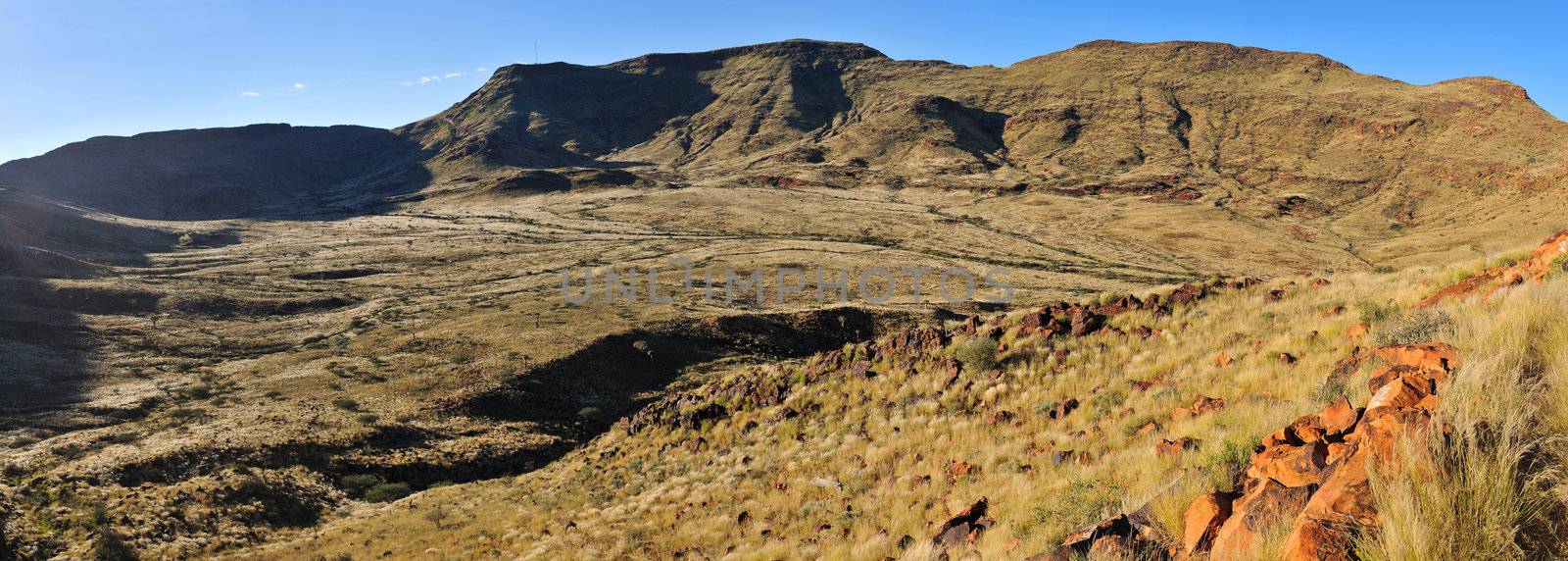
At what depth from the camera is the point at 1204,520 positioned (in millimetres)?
4637

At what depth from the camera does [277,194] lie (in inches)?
6216

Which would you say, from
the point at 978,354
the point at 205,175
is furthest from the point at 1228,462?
the point at 205,175

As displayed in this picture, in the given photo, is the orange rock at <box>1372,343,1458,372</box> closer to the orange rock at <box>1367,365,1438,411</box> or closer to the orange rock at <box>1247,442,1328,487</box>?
the orange rock at <box>1367,365,1438,411</box>

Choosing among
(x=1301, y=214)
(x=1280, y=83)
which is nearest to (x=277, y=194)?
(x=1301, y=214)

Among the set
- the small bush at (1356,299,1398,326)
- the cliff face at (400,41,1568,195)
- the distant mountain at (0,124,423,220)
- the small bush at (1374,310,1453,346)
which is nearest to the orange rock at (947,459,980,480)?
the small bush at (1374,310,1453,346)

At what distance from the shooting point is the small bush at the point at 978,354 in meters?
13.2

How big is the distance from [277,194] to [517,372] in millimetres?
171016

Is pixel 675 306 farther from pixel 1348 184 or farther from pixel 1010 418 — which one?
pixel 1348 184

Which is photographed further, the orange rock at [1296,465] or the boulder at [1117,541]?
the boulder at [1117,541]

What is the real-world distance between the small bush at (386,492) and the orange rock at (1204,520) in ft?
72.2

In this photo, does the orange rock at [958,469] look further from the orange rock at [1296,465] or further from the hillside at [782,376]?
the orange rock at [1296,465]

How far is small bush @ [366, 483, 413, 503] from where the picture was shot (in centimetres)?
1989

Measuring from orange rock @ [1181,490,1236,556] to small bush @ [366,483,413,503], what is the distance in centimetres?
2202

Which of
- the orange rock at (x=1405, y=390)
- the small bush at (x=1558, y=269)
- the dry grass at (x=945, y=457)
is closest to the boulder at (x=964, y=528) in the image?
the dry grass at (x=945, y=457)
